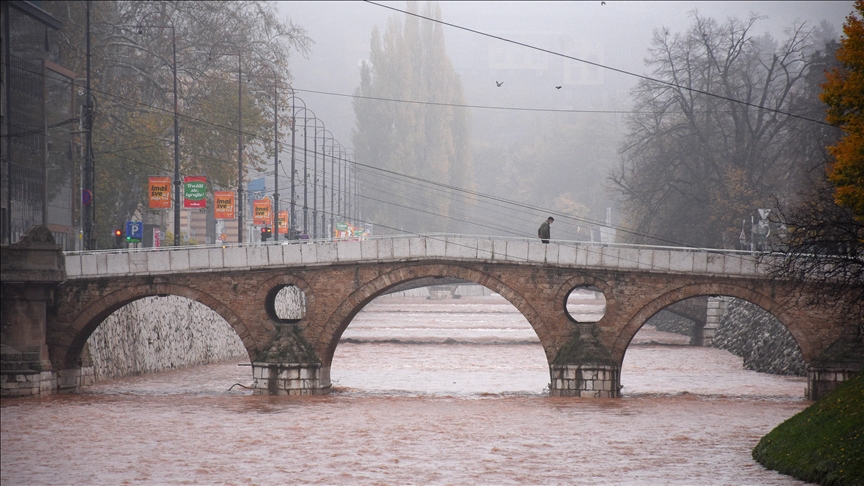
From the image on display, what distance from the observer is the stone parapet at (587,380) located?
2748 cm

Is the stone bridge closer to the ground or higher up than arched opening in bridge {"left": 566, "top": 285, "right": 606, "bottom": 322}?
higher up

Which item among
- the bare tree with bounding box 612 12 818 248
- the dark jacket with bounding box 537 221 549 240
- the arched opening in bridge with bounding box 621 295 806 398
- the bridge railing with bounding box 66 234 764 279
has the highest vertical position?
the bare tree with bounding box 612 12 818 248

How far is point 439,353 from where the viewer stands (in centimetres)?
4297

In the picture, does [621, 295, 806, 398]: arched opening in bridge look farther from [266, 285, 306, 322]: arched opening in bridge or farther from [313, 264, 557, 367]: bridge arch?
[266, 285, 306, 322]: arched opening in bridge

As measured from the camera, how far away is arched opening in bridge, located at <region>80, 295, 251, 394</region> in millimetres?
31219

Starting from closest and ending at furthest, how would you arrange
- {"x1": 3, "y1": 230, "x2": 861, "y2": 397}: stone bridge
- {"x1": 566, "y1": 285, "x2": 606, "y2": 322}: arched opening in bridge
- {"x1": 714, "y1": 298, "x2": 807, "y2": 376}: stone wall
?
{"x1": 3, "y1": 230, "x2": 861, "y2": 397}: stone bridge → {"x1": 714, "y1": 298, "x2": 807, "y2": 376}: stone wall → {"x1": 566, "y1": 285, "x2": 606, "y2": 322}: arched opening in bridge

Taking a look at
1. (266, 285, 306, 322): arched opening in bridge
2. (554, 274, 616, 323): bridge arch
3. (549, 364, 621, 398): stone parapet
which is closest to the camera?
(549, 364, 621, 398): stone parapet

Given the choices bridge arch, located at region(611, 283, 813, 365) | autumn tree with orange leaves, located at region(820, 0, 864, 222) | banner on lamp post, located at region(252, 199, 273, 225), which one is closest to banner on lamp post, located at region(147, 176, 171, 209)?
banner on lamp post, located at region(252, 199, 273, 225)

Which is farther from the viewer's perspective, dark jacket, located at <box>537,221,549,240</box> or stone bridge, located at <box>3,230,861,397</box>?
dark jacket, located at <box>537,221,549,240</box>

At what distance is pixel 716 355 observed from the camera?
135 ft

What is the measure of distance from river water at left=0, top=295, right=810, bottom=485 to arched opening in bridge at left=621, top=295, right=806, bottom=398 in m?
0.20

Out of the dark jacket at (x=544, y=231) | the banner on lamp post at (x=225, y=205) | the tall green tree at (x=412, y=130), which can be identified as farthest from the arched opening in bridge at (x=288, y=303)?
the tall green tree at (x=412, y=130)

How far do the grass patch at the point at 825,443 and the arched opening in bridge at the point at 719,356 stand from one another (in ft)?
35.7

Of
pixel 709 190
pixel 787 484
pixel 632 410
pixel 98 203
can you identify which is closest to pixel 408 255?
pixel 632 410
